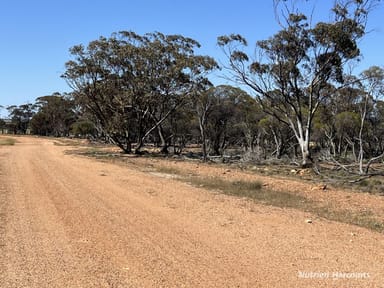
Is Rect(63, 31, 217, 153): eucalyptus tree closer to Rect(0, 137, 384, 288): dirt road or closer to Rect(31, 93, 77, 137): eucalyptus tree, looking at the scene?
Rect(0, 137, 384, 288): dirt road

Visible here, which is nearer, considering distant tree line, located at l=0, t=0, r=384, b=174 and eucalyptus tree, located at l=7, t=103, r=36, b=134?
distant tree line, located at l=0, t=0, r=384, b=174

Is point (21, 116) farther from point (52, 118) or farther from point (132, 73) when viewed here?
point (132, 73)

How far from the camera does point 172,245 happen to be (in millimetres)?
6707

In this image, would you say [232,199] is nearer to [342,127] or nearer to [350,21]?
[350,21]

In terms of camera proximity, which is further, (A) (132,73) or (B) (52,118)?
(B) (52,118)

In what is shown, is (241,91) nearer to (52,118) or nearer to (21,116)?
(52,118)

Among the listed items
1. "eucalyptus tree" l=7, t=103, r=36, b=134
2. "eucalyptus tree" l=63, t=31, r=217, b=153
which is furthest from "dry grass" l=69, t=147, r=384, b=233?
"eucalyptus tree" l=7, t=103, r=36, b=134

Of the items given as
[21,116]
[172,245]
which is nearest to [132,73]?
[172,245]

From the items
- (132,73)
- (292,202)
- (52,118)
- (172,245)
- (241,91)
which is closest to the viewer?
(172,245)

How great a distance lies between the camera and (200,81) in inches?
1351

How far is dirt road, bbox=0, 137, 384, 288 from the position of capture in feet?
17.3

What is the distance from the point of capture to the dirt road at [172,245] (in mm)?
5277

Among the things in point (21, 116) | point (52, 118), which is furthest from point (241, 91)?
point (21, 116)

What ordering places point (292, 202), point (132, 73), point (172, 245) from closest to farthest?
point (172, 245) → point (292, 202) → point (132, 73)
